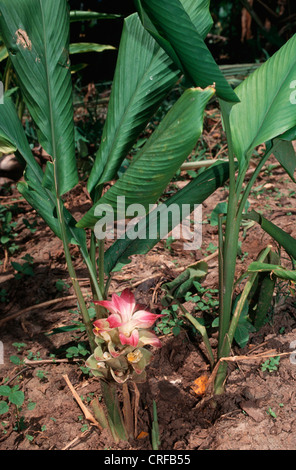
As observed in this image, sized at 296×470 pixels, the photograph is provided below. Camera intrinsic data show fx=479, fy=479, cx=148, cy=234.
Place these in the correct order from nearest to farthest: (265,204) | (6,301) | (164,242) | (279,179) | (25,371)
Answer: (25,371) → (6,301) → (164,242) → (265,204) → (279,179)

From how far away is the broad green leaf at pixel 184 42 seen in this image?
2.97 ft

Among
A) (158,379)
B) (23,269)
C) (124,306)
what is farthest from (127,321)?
(23,269)

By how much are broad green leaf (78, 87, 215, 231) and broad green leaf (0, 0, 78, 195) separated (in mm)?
230

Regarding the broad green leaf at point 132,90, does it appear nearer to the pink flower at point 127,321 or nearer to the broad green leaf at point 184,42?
the broad green leaf at point 184,42

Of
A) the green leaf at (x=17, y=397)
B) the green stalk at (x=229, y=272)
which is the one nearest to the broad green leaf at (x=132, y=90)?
the green stalk at (x=229, y=272)

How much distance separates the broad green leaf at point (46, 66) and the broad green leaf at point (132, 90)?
0.10 m

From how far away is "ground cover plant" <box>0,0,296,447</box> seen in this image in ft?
3.43

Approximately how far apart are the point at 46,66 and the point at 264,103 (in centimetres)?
54

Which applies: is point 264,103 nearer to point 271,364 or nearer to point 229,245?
point 229,245

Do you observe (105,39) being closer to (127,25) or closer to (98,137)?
(98,137)

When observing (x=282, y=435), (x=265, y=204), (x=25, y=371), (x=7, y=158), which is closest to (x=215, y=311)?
(x=282, y=435)

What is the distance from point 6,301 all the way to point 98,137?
1.26 m

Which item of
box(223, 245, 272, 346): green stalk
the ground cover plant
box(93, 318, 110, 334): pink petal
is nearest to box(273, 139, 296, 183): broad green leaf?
the ground cover plant

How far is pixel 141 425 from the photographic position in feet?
4.23
